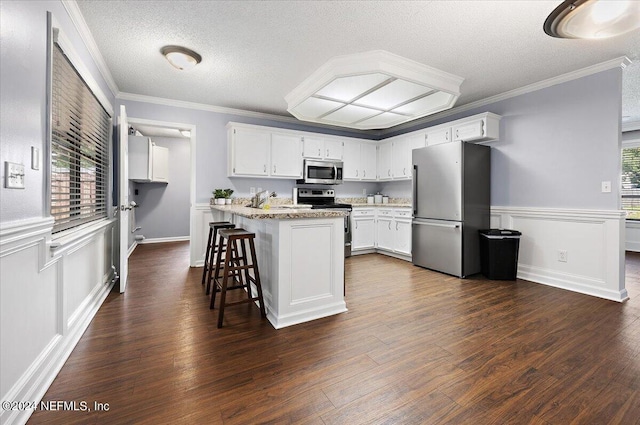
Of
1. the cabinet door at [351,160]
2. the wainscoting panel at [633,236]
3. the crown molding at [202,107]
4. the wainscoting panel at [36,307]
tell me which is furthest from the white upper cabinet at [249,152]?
the wainscoting panel at [633,236]

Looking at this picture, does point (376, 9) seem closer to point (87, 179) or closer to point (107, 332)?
point (87, 179)

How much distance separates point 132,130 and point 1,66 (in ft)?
15.0

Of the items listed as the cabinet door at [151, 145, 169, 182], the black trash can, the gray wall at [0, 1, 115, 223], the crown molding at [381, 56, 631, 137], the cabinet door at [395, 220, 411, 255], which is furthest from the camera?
the cabinet door at [151, 145, 169, 182]

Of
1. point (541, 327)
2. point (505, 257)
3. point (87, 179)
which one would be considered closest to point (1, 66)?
point (87, 179)

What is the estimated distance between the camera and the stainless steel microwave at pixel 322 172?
16.5 ft

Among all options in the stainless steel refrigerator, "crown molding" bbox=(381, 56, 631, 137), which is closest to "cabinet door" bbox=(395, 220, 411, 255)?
the stainless steel refrigerator

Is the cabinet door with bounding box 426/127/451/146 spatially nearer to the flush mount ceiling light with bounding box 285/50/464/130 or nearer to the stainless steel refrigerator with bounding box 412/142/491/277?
A: the stainless steel refrigerator with bounding box 412/142/491/277

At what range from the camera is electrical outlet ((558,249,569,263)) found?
3455 mm

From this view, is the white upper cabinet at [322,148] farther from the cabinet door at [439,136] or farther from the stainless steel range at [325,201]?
the cabinet door at [439,136]

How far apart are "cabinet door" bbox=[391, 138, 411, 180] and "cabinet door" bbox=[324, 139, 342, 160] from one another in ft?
3.33

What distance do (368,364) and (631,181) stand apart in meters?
7.06

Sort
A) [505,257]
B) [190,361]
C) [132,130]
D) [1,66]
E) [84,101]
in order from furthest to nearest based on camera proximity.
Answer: [132,130], [505,257], [84,101], [190,361], [1,66]

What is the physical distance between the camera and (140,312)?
2.65m

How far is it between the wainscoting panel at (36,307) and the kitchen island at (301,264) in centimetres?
124
